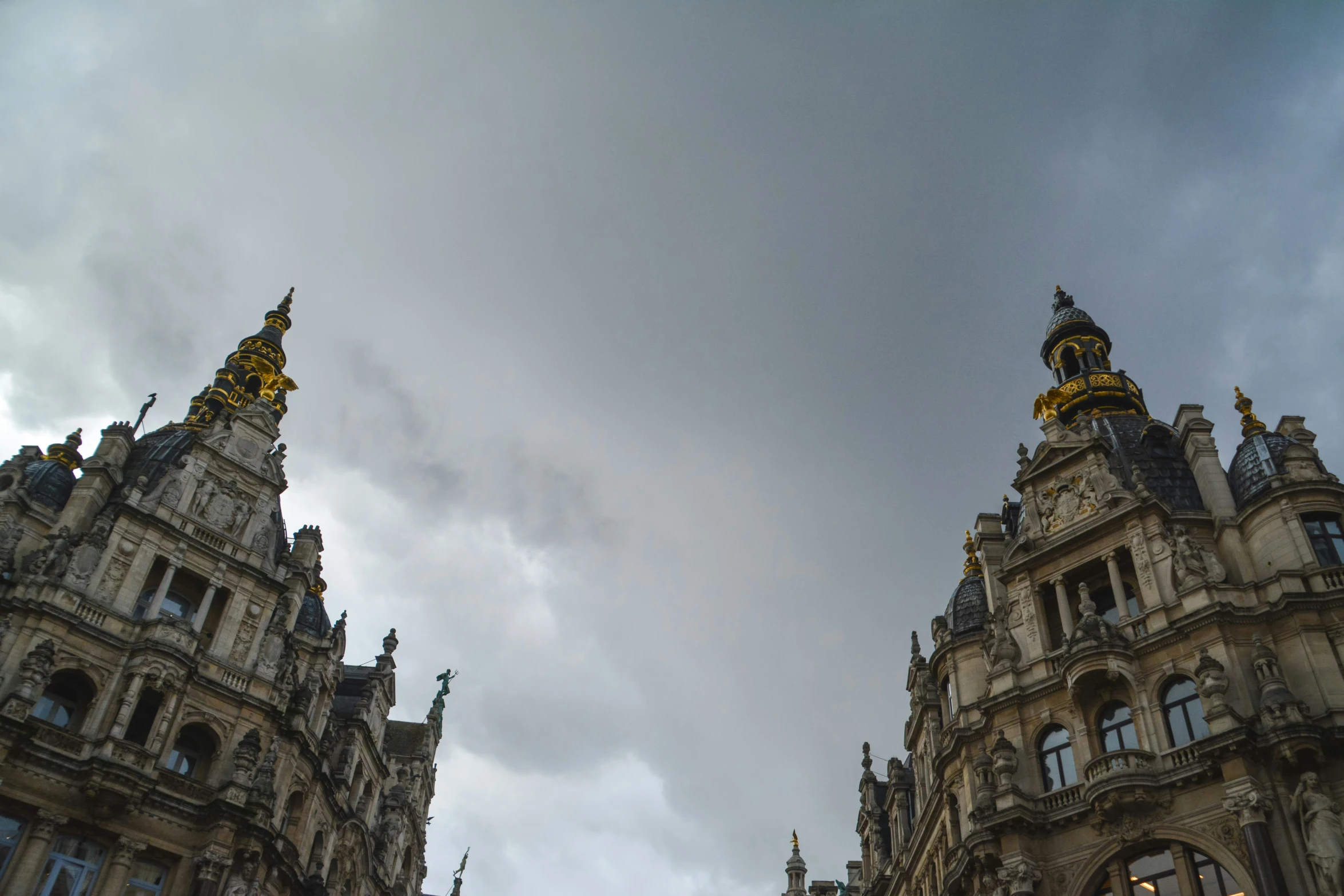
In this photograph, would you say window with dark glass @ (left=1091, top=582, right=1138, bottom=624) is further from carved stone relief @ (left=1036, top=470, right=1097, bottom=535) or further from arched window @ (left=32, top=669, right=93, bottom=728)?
arched window @ (left=32, top=669, right=93, bottom=728)

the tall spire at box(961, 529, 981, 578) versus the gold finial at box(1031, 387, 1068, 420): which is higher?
the gold finial at box(1031, 387, 1068, 420)

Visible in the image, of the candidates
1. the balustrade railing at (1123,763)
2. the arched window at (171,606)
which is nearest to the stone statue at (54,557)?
the arched window at (171,606)

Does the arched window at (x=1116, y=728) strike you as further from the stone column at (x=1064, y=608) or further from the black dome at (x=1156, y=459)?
the black dome at (x=1156, y=459)

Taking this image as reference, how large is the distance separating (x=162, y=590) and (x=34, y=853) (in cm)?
1077

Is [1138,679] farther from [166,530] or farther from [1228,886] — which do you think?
[166,530]

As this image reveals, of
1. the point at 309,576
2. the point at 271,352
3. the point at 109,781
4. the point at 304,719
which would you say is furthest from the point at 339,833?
the point at 271,352

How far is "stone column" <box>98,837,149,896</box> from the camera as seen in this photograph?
33781 millimetres

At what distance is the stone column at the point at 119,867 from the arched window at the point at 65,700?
489 centimetres

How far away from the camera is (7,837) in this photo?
108 ft

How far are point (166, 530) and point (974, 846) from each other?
A: 33.6 meters

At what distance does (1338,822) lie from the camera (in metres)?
26.8

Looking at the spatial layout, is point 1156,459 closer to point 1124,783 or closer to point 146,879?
point 1124,783

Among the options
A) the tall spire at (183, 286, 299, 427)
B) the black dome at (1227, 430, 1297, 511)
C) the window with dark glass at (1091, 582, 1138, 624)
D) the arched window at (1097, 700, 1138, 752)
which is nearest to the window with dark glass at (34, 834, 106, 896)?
the tall spire at (183, 286, 299, 427)

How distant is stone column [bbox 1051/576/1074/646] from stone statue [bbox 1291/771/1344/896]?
32.8 feet
